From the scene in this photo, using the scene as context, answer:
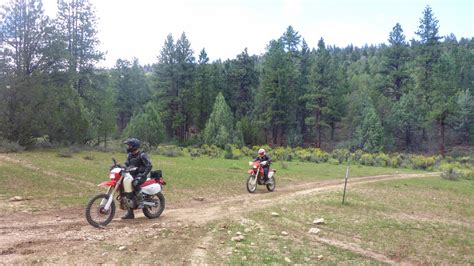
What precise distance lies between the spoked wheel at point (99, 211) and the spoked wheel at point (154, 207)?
1052 mm

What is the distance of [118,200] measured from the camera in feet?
29.9

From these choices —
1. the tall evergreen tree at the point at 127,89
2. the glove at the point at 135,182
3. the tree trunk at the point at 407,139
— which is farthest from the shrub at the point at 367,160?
the tall evergreen tree at the point at 127,89

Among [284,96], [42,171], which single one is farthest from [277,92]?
[42,171]

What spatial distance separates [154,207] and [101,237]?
2.43 m

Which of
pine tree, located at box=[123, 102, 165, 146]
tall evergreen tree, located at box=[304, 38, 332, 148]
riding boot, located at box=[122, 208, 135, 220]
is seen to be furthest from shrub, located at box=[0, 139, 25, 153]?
tall evergreen tree, located at box=[304, 38, 332, 148]

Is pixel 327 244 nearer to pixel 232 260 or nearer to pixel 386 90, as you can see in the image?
pixel 232 260

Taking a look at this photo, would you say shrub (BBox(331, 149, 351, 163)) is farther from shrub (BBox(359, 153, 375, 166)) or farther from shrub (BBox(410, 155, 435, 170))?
shrub (BBox(410, 155, 435, 170))

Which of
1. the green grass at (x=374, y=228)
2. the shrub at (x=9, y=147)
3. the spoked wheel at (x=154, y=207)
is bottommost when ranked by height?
the green grass at (x=374, y=228)

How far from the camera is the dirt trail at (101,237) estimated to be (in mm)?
6262

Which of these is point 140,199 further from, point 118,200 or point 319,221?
point 319,221

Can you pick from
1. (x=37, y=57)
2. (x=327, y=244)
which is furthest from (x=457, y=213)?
(x=37, y=57)

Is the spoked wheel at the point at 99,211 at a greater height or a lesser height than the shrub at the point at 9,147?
lesser

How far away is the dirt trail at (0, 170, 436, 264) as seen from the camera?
20.5ft

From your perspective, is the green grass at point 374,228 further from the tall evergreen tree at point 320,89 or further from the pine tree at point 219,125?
the tall evergreen tree at point 320,89
